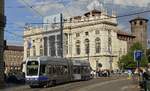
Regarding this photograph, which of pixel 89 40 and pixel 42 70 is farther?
pixel 89 40

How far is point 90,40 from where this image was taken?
120375 mm

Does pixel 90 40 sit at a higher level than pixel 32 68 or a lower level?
higher

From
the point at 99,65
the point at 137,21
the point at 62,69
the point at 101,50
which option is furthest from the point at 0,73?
the point at 137,21

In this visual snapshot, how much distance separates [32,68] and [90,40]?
79.1 metres

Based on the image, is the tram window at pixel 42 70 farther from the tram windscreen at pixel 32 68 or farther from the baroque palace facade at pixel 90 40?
the baroque palace facade at pixel 90 40

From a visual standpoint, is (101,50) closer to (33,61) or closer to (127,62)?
(127,62)

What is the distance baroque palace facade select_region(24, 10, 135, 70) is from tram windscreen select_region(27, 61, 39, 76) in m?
68.3

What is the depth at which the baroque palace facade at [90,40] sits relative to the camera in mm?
116875

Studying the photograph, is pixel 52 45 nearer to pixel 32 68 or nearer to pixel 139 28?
pixel 139 28

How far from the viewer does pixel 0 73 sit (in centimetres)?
4831

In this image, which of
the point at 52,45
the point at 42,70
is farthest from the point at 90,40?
the point at 42,70

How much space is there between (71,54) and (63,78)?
7835 cm

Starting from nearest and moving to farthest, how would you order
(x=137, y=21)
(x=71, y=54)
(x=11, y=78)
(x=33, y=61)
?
1. (x=33, y=61)
2. (x=11, y=78)
3. (x=71, y=54)
4. (x=137, y=21)

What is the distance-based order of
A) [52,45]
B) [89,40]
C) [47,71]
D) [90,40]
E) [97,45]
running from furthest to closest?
[52,45] → [89,40] → [90,40] → [97,45] → [47,71]
